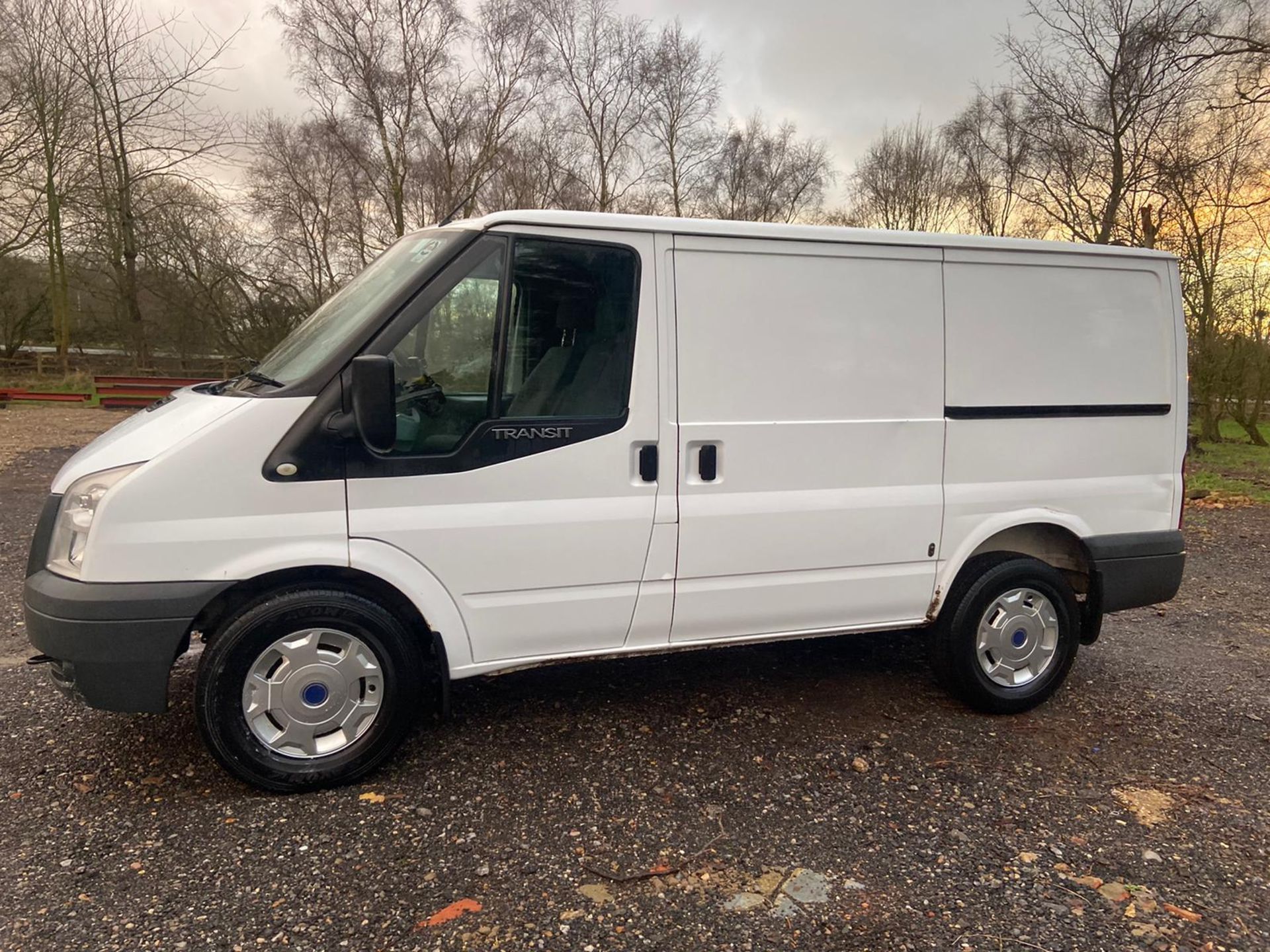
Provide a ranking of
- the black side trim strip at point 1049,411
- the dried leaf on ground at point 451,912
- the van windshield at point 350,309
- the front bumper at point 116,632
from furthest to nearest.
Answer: the black side trim strip at point 1049,411 < the van windshield at point 350,309 < the front bumper at point 116,632 < the dried leaf on ground at point 451,912

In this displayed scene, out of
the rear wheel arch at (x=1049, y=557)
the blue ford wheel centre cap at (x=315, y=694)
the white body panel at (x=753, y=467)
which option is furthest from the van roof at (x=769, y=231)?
the blue ford wheel centre cap at (x=315, y=694)

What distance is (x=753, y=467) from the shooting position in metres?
3.46

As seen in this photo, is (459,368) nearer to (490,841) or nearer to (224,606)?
(224,606)

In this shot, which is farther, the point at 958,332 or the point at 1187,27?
the point at 1187,27

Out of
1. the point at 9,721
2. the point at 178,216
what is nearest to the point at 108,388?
the point at 178,216

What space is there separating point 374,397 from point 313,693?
1143mm

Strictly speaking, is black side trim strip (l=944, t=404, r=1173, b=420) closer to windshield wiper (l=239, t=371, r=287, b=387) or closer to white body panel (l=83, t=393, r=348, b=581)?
white body panel (l=83, t=393, r=348, b=581)

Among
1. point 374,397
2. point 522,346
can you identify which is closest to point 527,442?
point 522,346

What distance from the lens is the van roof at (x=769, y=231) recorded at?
3221 millimetres

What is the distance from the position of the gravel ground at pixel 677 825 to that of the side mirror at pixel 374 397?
54.8 inches

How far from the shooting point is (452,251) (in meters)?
3.15

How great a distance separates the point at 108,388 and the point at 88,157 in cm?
567

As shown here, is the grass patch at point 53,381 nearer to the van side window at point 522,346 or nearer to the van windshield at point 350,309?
the van windshield at point 350,309

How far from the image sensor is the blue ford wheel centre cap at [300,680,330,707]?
308cm
